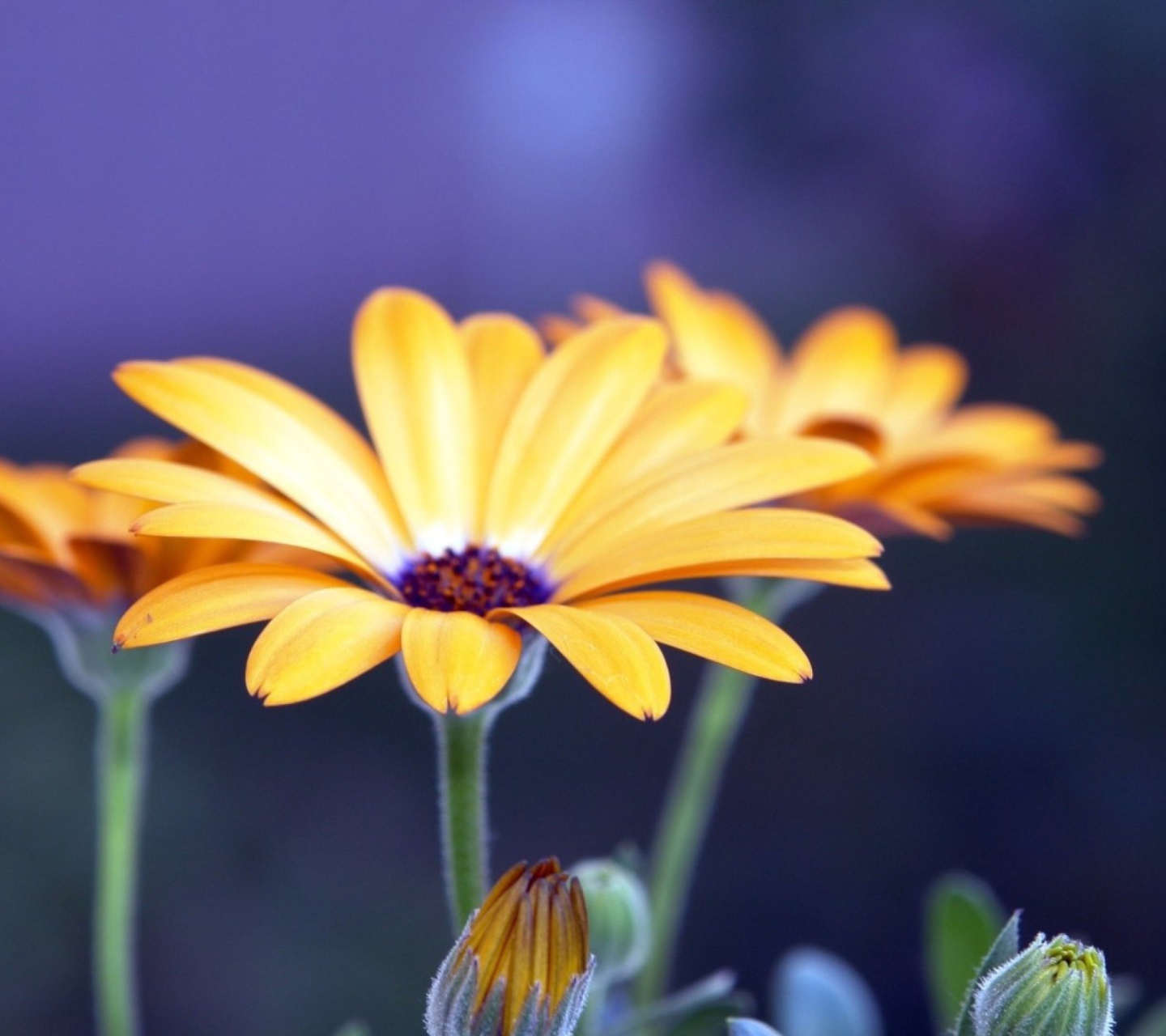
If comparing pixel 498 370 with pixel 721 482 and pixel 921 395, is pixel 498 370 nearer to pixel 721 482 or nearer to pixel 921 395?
pixel 721 482

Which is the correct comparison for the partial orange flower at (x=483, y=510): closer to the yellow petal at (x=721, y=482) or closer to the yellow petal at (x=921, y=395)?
the yellow petal at (x=721, y=482)

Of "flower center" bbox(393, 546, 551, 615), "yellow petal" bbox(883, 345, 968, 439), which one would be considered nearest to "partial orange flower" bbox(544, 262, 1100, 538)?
"yellow petal" bbox(883, 345, 968, 439)

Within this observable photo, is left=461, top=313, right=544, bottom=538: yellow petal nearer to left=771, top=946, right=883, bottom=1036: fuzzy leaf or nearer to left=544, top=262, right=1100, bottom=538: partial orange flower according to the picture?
left=544, top=262, right=1100, bottom=538: partial orange flower

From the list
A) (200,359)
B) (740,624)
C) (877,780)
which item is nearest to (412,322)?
(200,359)

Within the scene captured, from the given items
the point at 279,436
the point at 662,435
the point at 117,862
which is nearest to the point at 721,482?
the point at 662,435

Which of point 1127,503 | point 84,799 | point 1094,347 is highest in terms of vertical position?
point 1094,347

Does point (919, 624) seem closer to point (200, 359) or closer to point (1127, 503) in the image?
point (1127, 503)
